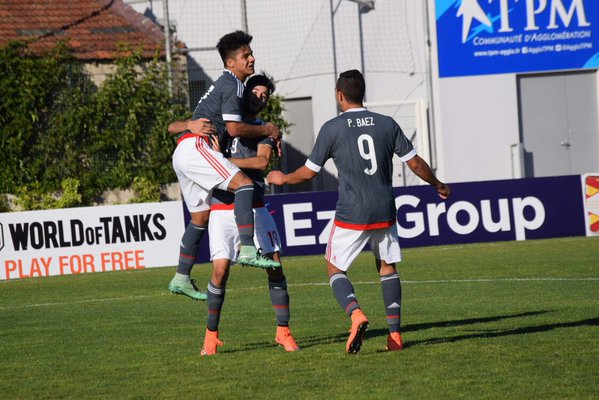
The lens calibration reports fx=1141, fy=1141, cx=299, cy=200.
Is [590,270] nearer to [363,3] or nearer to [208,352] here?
[208,352]

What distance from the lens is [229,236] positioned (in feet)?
28.8

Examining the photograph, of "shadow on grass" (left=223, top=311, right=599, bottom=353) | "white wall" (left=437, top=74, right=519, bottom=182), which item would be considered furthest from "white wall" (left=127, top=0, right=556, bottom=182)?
"shadow on grass" (left=223, top=311, right=599, bottom=353)

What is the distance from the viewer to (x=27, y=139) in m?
25.9

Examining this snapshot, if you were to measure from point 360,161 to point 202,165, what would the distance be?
1256mm

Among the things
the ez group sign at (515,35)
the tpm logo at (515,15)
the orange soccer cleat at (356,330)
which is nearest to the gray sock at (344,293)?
the orange soccer cleat at (356,330)

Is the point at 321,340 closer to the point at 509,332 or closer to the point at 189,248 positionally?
the point at 189,248

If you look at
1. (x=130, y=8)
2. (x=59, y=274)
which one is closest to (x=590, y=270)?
(x=59, y=274)

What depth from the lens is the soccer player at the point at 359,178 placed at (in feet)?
27.0

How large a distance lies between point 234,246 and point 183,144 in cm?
89

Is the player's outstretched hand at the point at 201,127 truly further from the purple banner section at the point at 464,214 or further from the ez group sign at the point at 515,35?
the ez group sign at the point at 515,35

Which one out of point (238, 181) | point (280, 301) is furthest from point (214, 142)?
point (280, 301)

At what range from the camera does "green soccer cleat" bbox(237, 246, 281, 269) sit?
8352 millimetres

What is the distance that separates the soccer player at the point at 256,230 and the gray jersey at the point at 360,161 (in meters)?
0.69

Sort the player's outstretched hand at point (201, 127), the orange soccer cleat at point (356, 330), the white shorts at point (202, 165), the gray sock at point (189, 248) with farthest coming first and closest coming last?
1. the gray sock at point (189, 248)
2. the player's outstretched hand at point (201, 127)
3. the white shorts at point (202, 165)
4. the orange soccer cleat at point (356, 330)
